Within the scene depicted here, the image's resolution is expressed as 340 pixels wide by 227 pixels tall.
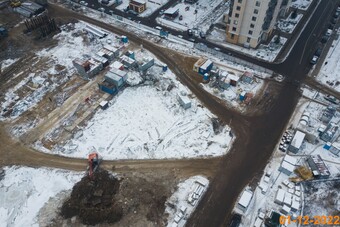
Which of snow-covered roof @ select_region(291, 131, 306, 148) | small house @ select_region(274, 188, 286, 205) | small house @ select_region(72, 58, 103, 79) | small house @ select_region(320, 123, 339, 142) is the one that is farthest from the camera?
small house @ select_region(72, 58, 103, 79)

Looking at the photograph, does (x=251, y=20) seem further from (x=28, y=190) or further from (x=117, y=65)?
(x=28, y=190)

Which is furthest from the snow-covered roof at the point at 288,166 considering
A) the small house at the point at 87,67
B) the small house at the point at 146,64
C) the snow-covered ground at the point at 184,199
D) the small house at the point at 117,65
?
the small house at the point at 87,67

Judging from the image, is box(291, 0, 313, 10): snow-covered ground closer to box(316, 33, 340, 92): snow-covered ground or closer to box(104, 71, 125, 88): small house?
box(316, 33, 340, 92): snow-covered ground

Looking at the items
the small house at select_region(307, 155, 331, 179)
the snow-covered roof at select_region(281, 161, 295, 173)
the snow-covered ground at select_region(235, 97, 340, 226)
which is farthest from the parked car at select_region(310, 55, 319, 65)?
the snow-covered roof at select_region(281, 161, 295, 173)

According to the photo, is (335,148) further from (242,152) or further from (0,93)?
(0,93)

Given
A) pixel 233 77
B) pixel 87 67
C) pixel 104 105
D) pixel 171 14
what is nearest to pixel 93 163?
pixel 104 105

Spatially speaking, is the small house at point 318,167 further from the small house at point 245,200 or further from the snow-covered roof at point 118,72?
the snow-covered roof at point 118,72
